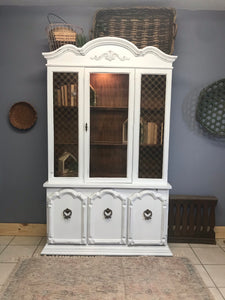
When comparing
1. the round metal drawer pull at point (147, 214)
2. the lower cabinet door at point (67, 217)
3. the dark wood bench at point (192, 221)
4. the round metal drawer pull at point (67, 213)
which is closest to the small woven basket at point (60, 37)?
the lower cabinet door at point (67, 217)

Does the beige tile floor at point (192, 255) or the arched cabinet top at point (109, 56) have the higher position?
the arched cabinet top at point (109, 56)

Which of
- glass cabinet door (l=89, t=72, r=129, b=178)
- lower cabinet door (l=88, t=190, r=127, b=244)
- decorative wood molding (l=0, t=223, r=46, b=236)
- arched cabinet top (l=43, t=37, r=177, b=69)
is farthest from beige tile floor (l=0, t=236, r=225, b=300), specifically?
arched cabinet top (l=43, t=37, r=177, b=69)

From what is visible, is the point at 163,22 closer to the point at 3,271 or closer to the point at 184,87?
the point at 184,87

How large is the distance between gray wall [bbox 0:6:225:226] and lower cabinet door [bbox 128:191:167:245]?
51 centimetres

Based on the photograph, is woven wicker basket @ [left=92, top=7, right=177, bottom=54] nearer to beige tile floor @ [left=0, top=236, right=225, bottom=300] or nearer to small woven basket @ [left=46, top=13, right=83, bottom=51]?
small woven basket @ [left=46, top=13, right=83, bottom=51]

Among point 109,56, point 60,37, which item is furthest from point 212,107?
point 60,37

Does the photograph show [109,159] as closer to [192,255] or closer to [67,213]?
[67,213]

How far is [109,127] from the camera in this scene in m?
2.43

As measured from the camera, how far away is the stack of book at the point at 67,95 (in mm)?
2332

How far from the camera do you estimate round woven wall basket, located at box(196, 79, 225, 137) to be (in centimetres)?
266

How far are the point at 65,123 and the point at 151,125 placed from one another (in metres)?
0.82

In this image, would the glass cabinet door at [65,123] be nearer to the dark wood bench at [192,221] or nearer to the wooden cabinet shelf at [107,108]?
the wooden cabinet shelf at [107,108]

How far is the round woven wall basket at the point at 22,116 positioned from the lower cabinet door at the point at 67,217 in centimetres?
86

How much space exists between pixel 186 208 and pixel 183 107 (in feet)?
3.59
